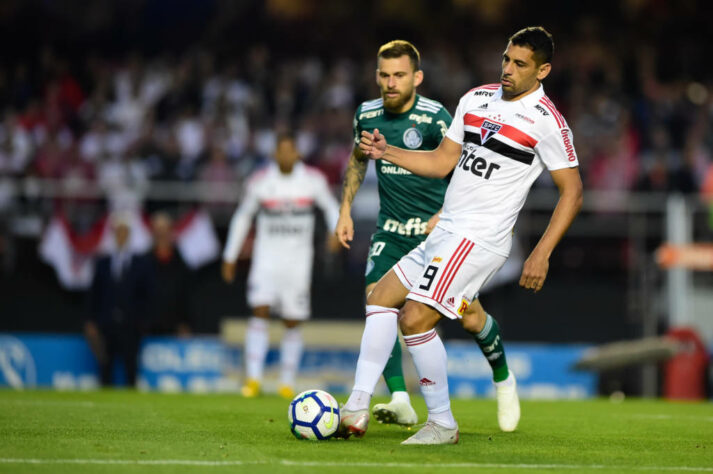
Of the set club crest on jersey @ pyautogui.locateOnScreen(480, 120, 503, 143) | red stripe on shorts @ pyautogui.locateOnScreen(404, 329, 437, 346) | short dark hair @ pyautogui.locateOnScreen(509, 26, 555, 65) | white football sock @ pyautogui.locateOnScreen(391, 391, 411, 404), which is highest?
short dark hair @ pyautogui.locateOnScreen(509, 26, 555, 65)

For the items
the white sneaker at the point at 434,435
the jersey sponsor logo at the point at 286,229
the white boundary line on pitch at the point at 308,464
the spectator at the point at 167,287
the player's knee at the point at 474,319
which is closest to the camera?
the white boundary line on pitch at the point at 308,464

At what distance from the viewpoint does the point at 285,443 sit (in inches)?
260

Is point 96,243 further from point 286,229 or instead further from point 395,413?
point 395,413

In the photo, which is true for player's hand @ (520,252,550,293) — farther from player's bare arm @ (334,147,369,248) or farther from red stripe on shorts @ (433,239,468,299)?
player's bare arm @ (334,147,369,248)

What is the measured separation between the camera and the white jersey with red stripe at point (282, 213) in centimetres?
1294

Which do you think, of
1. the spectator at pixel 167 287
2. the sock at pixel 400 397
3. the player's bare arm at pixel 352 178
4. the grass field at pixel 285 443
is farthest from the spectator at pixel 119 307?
the player's bare arm at pixel 352 178

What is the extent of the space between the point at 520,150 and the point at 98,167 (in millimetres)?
11455

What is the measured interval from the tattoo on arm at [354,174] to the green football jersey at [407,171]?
0.57ft

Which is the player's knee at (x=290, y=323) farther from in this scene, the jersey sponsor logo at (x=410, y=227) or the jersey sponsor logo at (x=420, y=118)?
the jersey sponsor logo at (x=420, y=118)

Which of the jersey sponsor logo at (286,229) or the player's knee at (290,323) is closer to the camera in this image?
the player's knee at (290,323)

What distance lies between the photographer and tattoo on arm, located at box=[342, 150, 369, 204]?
8.09m

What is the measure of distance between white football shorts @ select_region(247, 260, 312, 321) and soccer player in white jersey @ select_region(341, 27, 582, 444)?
Result: 595 centimetres

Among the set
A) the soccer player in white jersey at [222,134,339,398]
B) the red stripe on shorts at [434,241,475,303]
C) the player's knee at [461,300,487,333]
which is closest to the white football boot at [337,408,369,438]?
the red stripe on shorts at [434,241,475,303]

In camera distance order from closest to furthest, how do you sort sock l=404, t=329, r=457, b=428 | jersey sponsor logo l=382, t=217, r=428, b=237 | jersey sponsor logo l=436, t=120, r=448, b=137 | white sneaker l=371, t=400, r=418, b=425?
sock l=404, t=329, r=457, b=428 → white sneaker l=371, t=400, r=418, b=425 → jersey sponsor logo l=436, t=120, r=448, b=137 → jersey sponsor logo l=382, t=217, r=428, b=237
